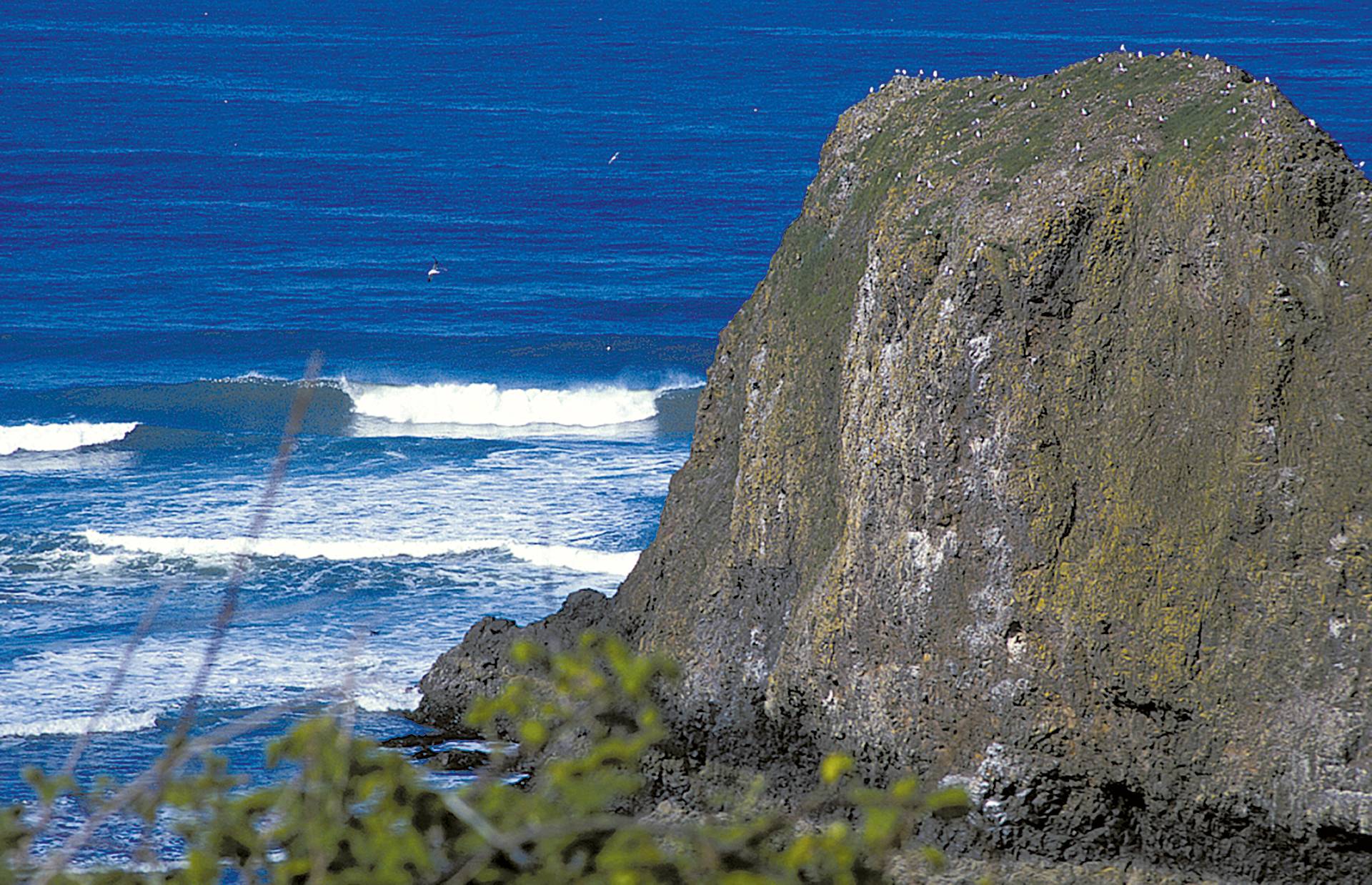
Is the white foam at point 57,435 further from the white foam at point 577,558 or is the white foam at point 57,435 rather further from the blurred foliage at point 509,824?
the blurred foliage at point 509,824

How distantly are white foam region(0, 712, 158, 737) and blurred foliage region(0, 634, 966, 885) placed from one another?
13.6 meters

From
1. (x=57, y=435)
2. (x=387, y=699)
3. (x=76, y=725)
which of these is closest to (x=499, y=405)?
(x=57, y=435)

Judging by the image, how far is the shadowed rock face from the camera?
1148cm

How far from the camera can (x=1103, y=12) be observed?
131750mm

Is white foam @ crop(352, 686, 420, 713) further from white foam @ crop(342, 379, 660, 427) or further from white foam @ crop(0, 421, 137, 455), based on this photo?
white foam @ crop(342, 379, 660, 427)

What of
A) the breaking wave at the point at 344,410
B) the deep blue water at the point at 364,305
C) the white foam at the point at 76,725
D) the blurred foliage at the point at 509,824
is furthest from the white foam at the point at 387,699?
the breaking wave at the point at 344,410

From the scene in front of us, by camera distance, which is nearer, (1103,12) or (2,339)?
(2,339)

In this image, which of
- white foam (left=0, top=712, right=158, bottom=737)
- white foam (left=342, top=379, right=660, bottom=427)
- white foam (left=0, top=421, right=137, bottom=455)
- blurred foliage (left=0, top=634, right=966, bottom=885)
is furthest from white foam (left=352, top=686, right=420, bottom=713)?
white foam (left=342, top=379, right=660, bottom=427)

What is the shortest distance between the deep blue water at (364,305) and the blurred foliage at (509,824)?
591 millimetres

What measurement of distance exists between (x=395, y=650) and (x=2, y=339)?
1131 inches

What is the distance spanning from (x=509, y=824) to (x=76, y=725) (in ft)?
50.7

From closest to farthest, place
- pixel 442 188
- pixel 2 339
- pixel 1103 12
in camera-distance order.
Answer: pixel 2 339, pixel 442 188, pixel 1103 12

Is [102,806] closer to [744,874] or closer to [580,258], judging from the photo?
[744,874]

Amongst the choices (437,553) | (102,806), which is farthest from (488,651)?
(102,806)
